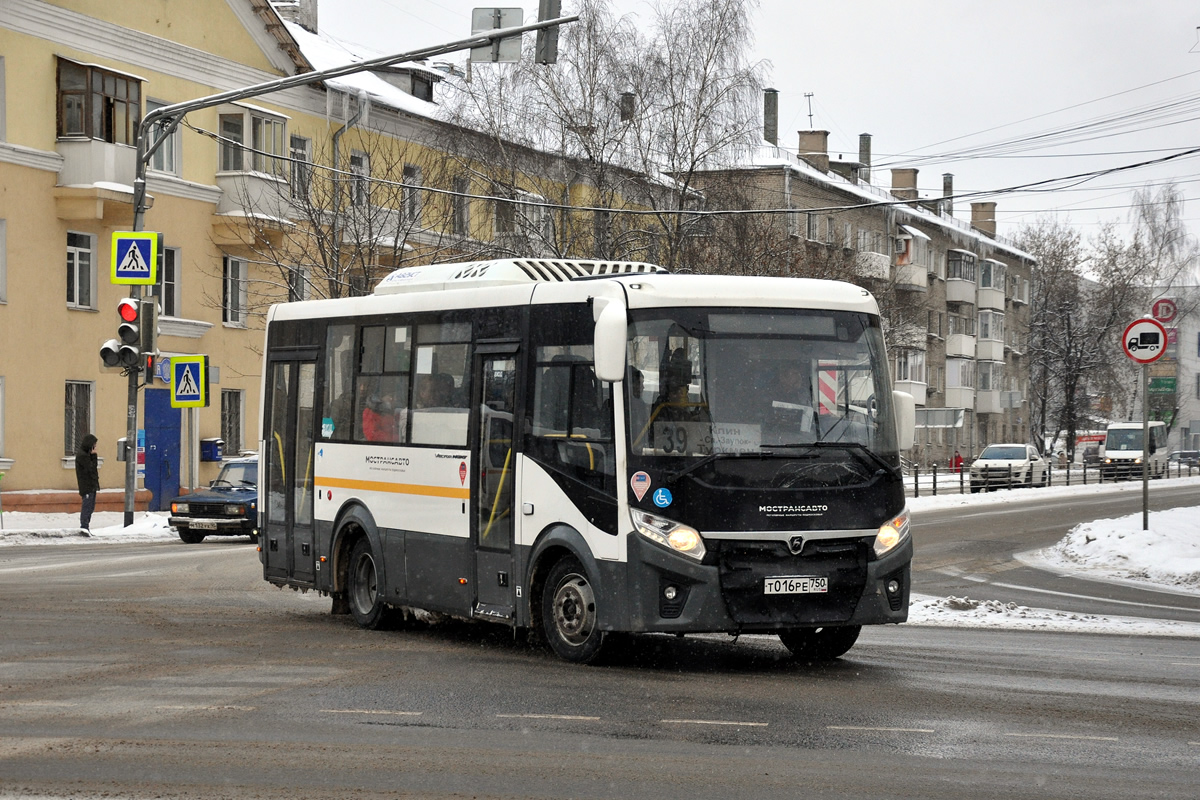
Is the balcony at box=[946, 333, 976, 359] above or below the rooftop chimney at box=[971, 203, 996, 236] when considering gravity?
below

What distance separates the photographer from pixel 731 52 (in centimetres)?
4012

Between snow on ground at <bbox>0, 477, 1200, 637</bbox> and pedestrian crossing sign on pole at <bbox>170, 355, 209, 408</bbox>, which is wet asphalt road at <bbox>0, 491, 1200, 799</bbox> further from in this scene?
pedestrian crossing sign on pole at <bbox>170, 355, 209, 408</bbox>

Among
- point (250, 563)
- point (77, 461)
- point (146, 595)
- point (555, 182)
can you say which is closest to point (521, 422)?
point (146, 595)

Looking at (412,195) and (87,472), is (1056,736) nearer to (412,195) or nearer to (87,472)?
(87,472)

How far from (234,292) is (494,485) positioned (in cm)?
3002

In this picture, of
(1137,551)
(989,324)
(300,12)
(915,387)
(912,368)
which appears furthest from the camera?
(989,324)

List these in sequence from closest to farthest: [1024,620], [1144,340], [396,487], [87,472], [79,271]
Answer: [396,487]
[1024,620]
[1144,340]
[87,472]
[79,271]

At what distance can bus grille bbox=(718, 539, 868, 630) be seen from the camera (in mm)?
10844

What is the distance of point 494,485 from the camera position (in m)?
12.3

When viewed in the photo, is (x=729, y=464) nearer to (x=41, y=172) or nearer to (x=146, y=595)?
(x=146, y=595)

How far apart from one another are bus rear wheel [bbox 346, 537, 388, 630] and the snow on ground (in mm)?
5382

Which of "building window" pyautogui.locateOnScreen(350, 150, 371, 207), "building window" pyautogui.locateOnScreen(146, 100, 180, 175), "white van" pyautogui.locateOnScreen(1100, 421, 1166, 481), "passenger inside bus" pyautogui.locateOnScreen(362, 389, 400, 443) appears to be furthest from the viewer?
"white van" pyautogui.locateOnScreen(1100, 421, 1166, 481)

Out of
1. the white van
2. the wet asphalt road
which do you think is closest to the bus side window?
the wet asphalt road

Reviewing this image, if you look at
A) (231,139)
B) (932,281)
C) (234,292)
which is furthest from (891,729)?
(932,281)
